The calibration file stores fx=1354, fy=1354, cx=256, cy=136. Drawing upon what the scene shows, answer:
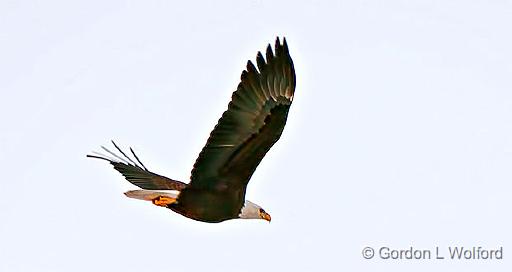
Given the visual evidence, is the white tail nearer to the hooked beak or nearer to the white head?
the white head

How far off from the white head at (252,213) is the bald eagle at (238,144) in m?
0.06

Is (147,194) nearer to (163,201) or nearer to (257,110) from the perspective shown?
(163,201)

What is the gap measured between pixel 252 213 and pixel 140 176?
78.9 inches

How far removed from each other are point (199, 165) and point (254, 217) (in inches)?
45.6

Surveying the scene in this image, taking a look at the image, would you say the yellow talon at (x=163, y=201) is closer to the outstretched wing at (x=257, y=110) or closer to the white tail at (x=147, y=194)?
the white tail at (x=147, y=194)

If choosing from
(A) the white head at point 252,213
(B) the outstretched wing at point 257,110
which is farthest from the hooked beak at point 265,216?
(B) the outstretched wing at point 257,110

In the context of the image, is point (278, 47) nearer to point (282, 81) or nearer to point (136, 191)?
point (282, 81)

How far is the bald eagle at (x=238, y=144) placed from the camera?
1645 cm

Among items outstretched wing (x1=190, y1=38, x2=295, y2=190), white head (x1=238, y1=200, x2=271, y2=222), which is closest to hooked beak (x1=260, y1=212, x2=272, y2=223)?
white head (x1=238, y1=200, x2=271, y2=222)

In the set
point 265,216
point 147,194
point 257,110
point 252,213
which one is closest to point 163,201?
point 147,194

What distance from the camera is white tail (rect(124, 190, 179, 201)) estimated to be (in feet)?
56.0

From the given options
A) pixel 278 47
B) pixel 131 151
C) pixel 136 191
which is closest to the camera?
pixel 278 47

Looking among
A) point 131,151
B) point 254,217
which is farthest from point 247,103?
point 131,151

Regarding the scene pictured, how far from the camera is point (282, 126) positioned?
16531 mm
